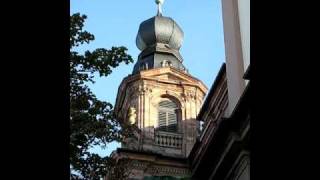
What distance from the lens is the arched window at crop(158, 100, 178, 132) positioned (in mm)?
40719

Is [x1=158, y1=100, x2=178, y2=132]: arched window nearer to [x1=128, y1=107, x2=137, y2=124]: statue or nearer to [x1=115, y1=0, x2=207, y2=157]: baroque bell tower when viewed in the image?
[x1=115, y1=0, x2=207, y2=157]: baroque bell tower

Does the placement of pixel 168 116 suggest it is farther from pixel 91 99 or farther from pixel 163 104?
pixel 91 99

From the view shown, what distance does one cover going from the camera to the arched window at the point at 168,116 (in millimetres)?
40719

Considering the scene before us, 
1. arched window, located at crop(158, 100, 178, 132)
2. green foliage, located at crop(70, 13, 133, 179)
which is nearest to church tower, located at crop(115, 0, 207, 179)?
arched window, located at crop(158, 100, 178, 132)

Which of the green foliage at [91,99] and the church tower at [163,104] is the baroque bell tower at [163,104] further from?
the green foliage at [91,99]

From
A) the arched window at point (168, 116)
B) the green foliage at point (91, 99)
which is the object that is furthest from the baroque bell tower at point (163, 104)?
the green foliage at point (91, 99)

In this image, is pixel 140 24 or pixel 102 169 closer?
pixel 102 169
